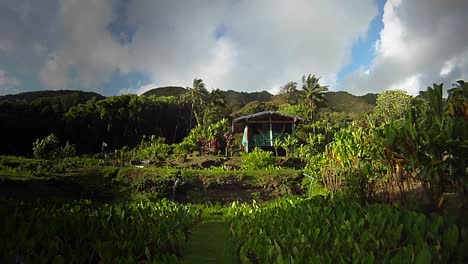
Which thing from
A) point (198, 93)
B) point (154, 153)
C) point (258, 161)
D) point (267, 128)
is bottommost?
point (258, 161)

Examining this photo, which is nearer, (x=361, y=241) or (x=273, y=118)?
(x=361, y=241)

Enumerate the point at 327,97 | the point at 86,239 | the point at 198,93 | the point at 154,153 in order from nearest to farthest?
the point at 86,239, the point at 154,153, the point at 198,93, the point at 327,97

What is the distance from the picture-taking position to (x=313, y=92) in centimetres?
4881

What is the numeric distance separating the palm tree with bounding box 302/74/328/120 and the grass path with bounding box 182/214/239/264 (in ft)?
124

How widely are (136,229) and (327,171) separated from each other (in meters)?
10.4

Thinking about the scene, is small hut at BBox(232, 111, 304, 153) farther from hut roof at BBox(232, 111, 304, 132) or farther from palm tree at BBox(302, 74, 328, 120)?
palm tree at BBox(302, 74, 328, 120)

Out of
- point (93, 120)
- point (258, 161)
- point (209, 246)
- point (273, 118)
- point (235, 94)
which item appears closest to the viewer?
point (209, 246)

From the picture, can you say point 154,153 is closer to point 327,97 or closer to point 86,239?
point 86,239

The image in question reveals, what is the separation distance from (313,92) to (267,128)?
53.8 ft

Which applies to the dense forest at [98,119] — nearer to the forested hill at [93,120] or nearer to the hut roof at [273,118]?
the forested hill at [93,120]

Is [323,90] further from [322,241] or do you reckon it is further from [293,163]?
[322,241]

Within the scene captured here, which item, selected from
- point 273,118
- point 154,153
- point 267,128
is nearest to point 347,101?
point 273,118

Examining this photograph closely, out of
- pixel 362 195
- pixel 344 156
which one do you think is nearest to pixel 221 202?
pixel 344 156

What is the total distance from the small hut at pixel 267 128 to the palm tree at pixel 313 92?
1505cm
